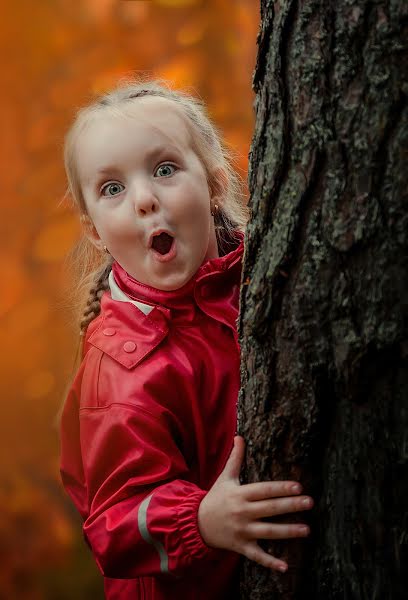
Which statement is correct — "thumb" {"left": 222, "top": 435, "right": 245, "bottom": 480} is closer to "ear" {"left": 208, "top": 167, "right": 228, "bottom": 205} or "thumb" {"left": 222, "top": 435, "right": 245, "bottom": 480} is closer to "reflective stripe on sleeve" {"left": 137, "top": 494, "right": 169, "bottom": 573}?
"reflective stripe on sleeve" {"left": 137, "top": 494, "right": 169, "bottom": 573}

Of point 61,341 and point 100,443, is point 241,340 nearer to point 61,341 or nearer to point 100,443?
point 100,443

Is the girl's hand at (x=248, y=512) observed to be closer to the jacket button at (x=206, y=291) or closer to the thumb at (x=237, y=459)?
the thumb at (x=237, y=459)

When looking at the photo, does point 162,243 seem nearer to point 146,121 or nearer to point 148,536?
point 146,121

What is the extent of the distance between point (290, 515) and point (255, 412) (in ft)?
0.56

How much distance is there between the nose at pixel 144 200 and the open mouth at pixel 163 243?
6 centimetres

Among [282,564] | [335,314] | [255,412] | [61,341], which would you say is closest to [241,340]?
[255,412]

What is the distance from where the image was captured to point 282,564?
1121 millimetres

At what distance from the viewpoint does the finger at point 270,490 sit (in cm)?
110

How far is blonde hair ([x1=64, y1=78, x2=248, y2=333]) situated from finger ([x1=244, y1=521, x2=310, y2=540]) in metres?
0.70

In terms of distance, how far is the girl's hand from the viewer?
3.61ft

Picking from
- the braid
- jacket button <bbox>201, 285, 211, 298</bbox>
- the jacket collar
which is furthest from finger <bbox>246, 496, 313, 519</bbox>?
the braid

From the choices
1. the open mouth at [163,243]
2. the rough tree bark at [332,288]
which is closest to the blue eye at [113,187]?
the open mouth at [163,243]

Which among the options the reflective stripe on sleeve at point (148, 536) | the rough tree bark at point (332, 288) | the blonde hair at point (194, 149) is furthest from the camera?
the blonde hair at point (194, 149)

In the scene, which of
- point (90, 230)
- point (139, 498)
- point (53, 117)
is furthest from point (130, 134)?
point (53, 117)
